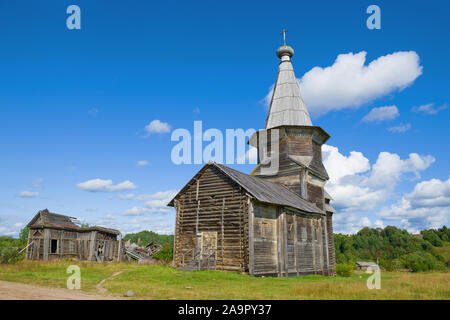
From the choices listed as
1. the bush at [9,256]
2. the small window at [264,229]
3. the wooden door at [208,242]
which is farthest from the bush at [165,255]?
the small window at [264,229]

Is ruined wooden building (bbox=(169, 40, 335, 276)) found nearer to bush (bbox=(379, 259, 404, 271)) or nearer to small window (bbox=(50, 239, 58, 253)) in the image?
small window (bbox=(50, 239, 58, 253))

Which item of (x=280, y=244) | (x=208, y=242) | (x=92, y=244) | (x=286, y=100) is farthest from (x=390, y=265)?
(x=92, y=244)

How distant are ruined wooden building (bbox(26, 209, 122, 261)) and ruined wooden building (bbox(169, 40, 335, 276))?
1419 centimetres

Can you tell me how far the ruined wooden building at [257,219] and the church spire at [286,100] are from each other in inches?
79.9

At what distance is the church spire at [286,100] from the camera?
31.1 meters

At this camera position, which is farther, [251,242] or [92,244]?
[92,244]

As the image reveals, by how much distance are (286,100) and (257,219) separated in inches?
648

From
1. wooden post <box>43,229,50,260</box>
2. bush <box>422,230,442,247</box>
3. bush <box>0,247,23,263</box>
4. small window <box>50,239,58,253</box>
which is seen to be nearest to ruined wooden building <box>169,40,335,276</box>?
bush <box>0,247,23,263</box>

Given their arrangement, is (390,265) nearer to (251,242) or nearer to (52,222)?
(251,242)

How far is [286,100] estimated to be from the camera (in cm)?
3259

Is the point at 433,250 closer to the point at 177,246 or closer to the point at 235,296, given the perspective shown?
the point at 177,246
